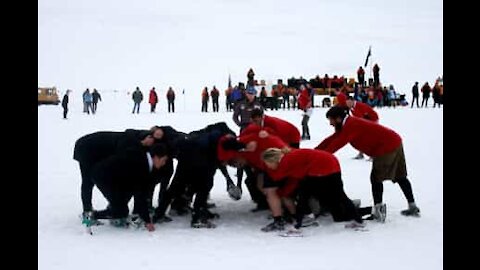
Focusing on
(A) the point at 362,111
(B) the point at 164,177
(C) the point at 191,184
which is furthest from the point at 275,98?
(C) the point at 191,184

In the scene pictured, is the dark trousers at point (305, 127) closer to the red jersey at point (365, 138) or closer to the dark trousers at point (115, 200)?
the red jersey at point (365, 138)

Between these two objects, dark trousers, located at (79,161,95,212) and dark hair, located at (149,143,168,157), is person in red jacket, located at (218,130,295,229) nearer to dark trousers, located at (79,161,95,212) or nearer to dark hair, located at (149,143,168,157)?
dark hair, located at (149,143,168,157)

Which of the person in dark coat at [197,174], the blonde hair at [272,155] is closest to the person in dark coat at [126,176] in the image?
the person in dark coat at [197,174]

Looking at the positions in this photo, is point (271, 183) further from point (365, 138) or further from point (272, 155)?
point (365, 138)

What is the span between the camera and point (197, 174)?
296 inches

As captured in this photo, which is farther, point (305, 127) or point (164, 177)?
point (305, 127)

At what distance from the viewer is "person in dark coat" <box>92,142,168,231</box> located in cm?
697

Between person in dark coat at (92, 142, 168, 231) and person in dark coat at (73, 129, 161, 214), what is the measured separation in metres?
0.36

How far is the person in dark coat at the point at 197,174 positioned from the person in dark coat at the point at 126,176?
58 centimetres

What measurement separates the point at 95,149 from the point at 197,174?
138 cm
